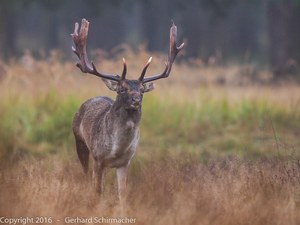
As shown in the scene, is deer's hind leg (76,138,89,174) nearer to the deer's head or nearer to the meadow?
the meadow

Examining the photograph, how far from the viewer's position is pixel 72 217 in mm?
7387

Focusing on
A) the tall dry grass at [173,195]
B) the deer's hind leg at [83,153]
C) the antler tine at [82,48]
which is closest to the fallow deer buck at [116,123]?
the antler tine at [82,48]

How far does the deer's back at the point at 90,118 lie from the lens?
9.35 m

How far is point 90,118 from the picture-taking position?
9578 mm

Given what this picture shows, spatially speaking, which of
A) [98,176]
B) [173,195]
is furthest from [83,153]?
[173,195]

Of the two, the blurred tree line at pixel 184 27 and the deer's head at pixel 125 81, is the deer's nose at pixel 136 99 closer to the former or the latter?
the deer's head at pixel 125 81

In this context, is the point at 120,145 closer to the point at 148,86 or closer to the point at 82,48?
the point at 148,86

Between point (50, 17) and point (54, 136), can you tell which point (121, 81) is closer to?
point (54, 136)

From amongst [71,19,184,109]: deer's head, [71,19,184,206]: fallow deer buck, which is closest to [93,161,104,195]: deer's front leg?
[71,19,184,206]: fallow deer buck

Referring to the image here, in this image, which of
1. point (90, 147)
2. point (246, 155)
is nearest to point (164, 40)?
point (246, 155)

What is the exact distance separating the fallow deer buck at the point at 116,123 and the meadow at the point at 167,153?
0.88ft

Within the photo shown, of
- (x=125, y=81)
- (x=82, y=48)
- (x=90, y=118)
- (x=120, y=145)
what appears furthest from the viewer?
(x=90, y=118)

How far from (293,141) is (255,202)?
21.2 feet

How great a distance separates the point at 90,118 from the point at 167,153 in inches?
79.5
